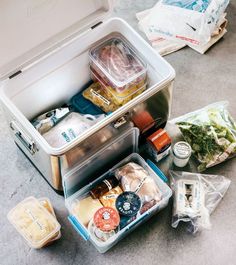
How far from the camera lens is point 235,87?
162cm

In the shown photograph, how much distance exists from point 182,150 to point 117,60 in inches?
12.7

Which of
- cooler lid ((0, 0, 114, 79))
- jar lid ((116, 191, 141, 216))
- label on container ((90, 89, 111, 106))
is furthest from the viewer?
label on container ((90, 89, 111, 106))

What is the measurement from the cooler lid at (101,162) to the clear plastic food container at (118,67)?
111 millimetres

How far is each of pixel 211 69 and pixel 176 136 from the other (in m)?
0.30

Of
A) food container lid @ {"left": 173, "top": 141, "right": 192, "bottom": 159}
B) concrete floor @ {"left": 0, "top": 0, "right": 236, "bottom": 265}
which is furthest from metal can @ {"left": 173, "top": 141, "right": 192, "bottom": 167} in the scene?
concrete floor @ {"left": 0, "top": 0, "right": 236, "bottom": 265}

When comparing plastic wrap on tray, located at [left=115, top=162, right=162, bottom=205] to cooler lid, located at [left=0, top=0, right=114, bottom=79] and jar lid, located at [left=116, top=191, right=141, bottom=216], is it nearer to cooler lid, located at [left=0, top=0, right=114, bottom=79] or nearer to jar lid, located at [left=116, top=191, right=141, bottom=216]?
jar lid, located at [left=116, top=191, right=141, bottom=216]

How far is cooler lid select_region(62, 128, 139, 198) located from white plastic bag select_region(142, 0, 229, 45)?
490 mm

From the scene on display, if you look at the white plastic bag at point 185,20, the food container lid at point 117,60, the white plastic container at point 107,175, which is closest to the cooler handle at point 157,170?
the white plastic container at point 107,175

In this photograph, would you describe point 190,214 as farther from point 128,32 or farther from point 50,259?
point 128,32

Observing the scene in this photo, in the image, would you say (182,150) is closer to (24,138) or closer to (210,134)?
(210,134)

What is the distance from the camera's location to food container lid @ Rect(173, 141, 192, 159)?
1413 mm

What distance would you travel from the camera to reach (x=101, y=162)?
1.38 m

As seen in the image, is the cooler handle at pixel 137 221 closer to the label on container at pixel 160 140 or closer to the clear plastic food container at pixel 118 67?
the label on container at pixel 160 140

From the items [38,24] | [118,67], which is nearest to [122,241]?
[118,67]
